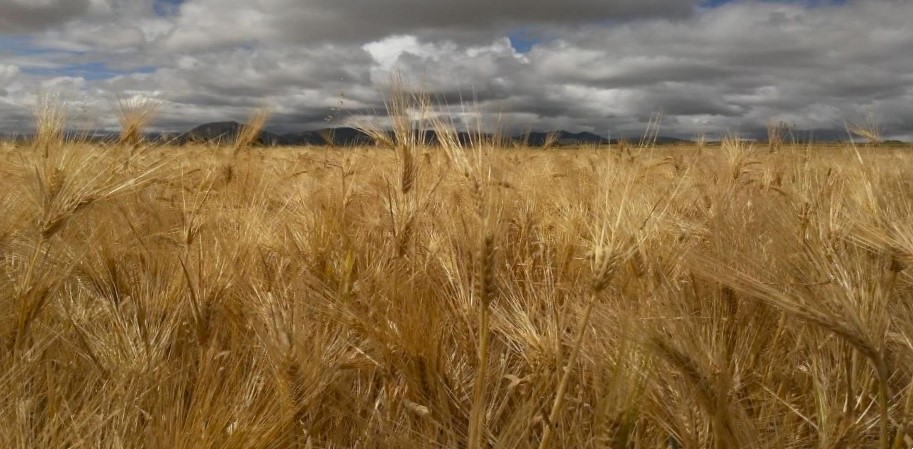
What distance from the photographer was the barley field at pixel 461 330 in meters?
1.16

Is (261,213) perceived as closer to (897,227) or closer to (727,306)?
(727,306)

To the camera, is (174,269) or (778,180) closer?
(174,269)

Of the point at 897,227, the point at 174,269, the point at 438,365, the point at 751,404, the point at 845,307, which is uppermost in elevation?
the point at 897,227

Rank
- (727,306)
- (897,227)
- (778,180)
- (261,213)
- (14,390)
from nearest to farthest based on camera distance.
A: (14,390)
(897,227)
(727,306)
(261,213)
(778,180)

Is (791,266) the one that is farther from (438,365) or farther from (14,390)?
(14,390)

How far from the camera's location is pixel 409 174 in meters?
2.09

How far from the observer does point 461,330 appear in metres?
1.75

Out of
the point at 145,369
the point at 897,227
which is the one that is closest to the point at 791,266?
the point at 897,227

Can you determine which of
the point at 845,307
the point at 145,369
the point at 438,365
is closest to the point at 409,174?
the point at 438,365

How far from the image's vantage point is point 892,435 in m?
1.46

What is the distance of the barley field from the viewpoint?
1161 mm

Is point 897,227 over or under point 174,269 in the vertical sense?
over

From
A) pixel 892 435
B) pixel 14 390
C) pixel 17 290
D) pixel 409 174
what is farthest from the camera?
pixel 409 174

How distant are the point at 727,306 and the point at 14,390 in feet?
6.32
